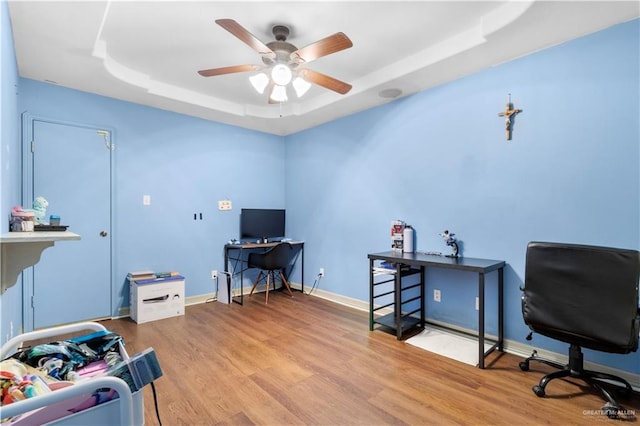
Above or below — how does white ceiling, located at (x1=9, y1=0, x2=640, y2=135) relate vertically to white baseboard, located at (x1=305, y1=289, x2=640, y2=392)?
above

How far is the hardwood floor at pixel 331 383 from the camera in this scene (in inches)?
75.8

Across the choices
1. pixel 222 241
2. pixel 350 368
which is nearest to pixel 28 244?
pixel 350 368

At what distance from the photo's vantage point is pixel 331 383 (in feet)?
7.55

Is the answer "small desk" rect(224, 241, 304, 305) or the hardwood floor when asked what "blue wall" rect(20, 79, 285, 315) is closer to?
"small desk" rect(224, 241, 304, 305)

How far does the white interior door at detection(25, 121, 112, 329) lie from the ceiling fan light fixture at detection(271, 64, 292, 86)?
232cm

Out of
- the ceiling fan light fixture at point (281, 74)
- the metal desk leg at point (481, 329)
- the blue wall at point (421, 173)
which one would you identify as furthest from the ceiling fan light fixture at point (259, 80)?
the metal desk leg at point (481, 329)

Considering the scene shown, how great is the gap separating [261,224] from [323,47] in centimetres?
A: 310

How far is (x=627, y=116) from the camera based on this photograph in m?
2.26

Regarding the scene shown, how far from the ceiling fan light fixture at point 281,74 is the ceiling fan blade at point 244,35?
10 centimetres

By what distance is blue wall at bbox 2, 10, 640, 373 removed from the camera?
237 cm

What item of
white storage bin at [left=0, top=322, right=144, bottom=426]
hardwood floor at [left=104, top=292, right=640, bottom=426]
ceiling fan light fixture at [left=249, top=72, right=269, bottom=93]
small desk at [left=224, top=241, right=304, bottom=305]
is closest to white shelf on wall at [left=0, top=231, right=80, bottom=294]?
white storage bin at [left=0, top=322, right=144, bottom=426]

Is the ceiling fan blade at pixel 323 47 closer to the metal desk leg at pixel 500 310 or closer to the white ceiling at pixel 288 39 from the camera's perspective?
the white ceiling at pixel 288 39

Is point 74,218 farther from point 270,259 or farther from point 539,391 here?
point 539,391

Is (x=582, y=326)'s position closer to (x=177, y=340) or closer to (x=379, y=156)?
(x=379, y=156)
